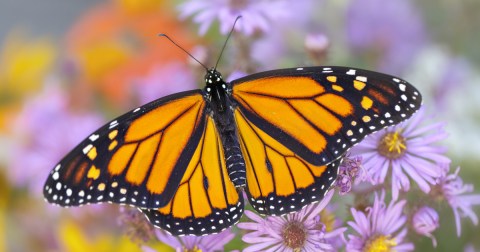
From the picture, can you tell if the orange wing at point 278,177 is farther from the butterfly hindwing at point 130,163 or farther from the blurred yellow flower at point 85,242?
the blurred yellow flower at point 85,242

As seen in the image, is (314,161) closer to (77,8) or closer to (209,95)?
(209,95)

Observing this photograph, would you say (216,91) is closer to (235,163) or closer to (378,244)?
(235,163)

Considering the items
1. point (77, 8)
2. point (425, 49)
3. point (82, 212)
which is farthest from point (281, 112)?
point (77, 8)

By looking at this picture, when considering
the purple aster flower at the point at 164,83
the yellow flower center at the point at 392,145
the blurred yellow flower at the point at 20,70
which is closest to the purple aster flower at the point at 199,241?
the yellow flower center at the point at 392,145

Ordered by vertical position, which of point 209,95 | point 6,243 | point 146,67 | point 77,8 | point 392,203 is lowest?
point 392,203

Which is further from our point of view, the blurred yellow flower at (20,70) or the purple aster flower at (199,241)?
the blurred yellow flower at (20,70)

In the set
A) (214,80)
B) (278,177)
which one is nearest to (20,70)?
(214,80)

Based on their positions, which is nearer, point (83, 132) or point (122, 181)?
point (122, 181)
